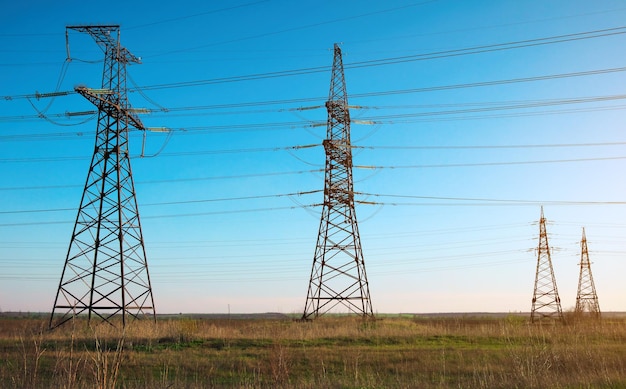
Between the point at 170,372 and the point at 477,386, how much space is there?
9.82 m

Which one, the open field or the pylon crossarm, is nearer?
the open field

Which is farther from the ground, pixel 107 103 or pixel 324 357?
pixel 107 103

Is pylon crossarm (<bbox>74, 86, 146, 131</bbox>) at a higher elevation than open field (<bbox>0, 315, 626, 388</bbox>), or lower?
higher

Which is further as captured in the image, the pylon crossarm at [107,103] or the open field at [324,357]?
the pylon crossarm at [107,103]

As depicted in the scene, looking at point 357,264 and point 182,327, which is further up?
point 357,264

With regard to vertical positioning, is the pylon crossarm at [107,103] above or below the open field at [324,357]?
above

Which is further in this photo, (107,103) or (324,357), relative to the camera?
(107,103)

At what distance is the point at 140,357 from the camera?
20.7 m

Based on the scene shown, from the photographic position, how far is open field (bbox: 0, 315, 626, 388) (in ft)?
43.8

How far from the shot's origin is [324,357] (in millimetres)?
20281

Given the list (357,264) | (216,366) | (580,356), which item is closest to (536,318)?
(357,264)

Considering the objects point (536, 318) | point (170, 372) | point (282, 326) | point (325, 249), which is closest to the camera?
point (170, 372)

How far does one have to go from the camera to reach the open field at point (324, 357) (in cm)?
1334

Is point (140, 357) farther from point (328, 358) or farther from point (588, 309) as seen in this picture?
point (588, 309)
